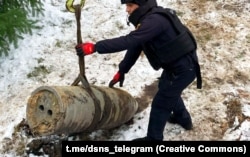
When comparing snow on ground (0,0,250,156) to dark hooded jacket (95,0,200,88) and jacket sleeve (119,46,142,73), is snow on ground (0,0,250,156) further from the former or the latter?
dark hooded jacket (95,0,200,88)

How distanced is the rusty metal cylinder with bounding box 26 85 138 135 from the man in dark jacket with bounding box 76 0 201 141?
1.76 ft

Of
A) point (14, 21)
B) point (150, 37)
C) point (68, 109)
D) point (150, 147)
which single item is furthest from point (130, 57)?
point (14, 21)

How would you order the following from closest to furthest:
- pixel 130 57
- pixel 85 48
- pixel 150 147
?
pixel 85 48 < pixel 130 57 < pixel 150 147

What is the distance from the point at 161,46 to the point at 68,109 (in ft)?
3.96

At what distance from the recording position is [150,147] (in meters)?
4.82

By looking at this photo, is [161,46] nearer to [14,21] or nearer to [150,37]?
[150,37]

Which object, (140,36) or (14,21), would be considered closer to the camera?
(140,36)

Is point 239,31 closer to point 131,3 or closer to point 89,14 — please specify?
point 89,14

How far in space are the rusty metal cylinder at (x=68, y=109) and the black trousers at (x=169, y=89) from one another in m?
0.55

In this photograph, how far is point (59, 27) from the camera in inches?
280

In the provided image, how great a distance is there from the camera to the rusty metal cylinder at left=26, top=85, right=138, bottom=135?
161 inches

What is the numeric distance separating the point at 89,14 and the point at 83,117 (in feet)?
12.0


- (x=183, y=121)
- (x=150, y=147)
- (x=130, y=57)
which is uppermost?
(x=130, y=57)

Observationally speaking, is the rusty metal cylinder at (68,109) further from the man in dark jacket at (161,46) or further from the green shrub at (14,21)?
the green shrub at (14,21)
